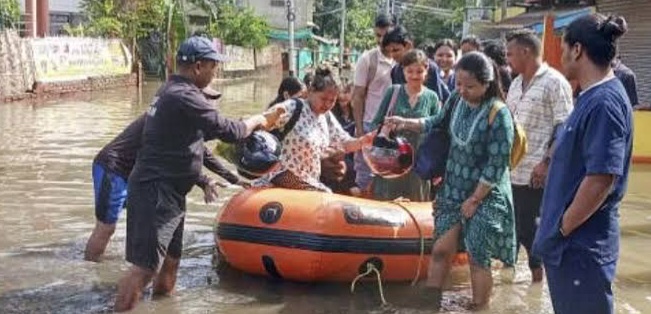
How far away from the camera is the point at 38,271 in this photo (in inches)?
252

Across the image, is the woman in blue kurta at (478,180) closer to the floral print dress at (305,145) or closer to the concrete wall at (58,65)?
the floral print dress at (305,145)

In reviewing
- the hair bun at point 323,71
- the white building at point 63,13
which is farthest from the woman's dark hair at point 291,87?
the white building at point 63,13

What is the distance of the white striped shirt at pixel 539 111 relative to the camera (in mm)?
5746

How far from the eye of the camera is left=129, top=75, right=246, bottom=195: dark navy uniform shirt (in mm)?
4914

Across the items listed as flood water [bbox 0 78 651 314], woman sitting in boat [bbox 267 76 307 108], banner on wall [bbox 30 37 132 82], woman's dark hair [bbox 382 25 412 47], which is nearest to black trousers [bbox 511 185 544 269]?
flood water [bbox 0 78 651 314]

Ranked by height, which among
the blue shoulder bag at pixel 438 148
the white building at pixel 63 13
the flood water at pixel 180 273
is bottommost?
the flood water at pixel 180 273

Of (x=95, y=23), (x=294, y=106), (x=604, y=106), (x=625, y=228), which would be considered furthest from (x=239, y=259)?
(x=95, y=23)

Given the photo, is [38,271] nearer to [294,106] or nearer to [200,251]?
[200,251]

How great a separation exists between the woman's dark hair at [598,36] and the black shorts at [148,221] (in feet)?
8.56

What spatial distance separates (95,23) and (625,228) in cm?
2561

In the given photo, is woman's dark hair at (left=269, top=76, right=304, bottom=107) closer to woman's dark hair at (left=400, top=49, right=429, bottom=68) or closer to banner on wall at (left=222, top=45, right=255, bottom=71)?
woman's dark hair at (left=400, top=49, right=429, bottom=68)

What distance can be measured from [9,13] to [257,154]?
1994 centimetres

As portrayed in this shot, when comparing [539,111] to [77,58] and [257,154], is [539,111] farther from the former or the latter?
[77,58]

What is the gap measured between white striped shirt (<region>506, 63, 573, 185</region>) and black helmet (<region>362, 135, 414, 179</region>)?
0.74 m
